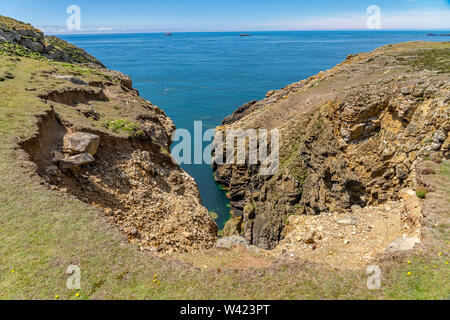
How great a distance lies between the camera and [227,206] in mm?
45562

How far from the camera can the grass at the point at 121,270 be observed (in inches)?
354

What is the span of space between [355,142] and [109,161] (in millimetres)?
26984

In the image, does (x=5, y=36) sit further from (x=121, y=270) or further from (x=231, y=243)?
(x=231, y=243)

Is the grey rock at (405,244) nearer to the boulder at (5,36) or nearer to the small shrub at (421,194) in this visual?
the small shrub at (421,194)

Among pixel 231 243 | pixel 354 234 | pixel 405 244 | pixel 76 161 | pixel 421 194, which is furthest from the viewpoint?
pixel 354 234

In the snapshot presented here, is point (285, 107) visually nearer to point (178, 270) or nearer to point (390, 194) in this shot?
point (390, 194)

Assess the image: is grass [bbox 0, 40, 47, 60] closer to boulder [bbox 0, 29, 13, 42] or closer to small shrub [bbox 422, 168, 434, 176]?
boulder [bbox 0, 29, 13, 42]

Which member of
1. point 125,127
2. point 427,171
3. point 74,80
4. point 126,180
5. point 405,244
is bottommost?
point 405,244

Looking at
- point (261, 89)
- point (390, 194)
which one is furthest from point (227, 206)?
point (261, 89)

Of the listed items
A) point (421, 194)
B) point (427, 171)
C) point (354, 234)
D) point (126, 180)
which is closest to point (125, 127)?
point (126, 180)

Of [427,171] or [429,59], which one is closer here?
[427,171]

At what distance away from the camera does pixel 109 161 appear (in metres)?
18.7

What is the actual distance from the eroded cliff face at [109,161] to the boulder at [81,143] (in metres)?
0.06
